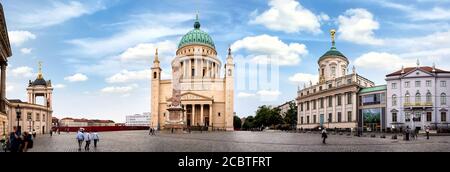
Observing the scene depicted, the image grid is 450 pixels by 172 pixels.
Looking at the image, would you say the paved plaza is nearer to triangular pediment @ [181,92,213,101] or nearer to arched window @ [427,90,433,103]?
arched window @ [427,90,433,103]

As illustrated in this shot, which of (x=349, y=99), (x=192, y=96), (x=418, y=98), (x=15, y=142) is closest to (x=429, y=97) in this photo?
(x=418, y=98)

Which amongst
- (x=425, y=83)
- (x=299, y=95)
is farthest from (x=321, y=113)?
(x=425, y=83)

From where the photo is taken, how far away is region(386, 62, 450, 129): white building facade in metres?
62.7

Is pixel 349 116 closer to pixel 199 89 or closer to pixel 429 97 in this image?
pixel 429 97

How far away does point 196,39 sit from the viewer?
11819cm

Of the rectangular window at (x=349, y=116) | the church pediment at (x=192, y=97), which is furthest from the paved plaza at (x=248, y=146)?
the church pediment at (x=192, y=97)

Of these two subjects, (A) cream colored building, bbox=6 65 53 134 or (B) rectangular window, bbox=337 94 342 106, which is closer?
(A) cream colored building, bbox=6 65 53 134

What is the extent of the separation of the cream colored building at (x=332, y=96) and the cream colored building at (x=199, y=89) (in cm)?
2016

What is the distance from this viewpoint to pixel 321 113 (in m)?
86.4

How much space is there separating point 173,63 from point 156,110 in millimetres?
16540

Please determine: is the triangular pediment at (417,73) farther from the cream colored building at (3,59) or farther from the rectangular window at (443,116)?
the cream colored building at (3,59)

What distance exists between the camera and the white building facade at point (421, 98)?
2467 inches

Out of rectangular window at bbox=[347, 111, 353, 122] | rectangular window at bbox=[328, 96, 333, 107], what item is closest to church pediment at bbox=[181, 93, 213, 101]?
rectangular window at bbox=[328, 96, 333, 107]

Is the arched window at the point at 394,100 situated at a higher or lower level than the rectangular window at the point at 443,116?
higher
